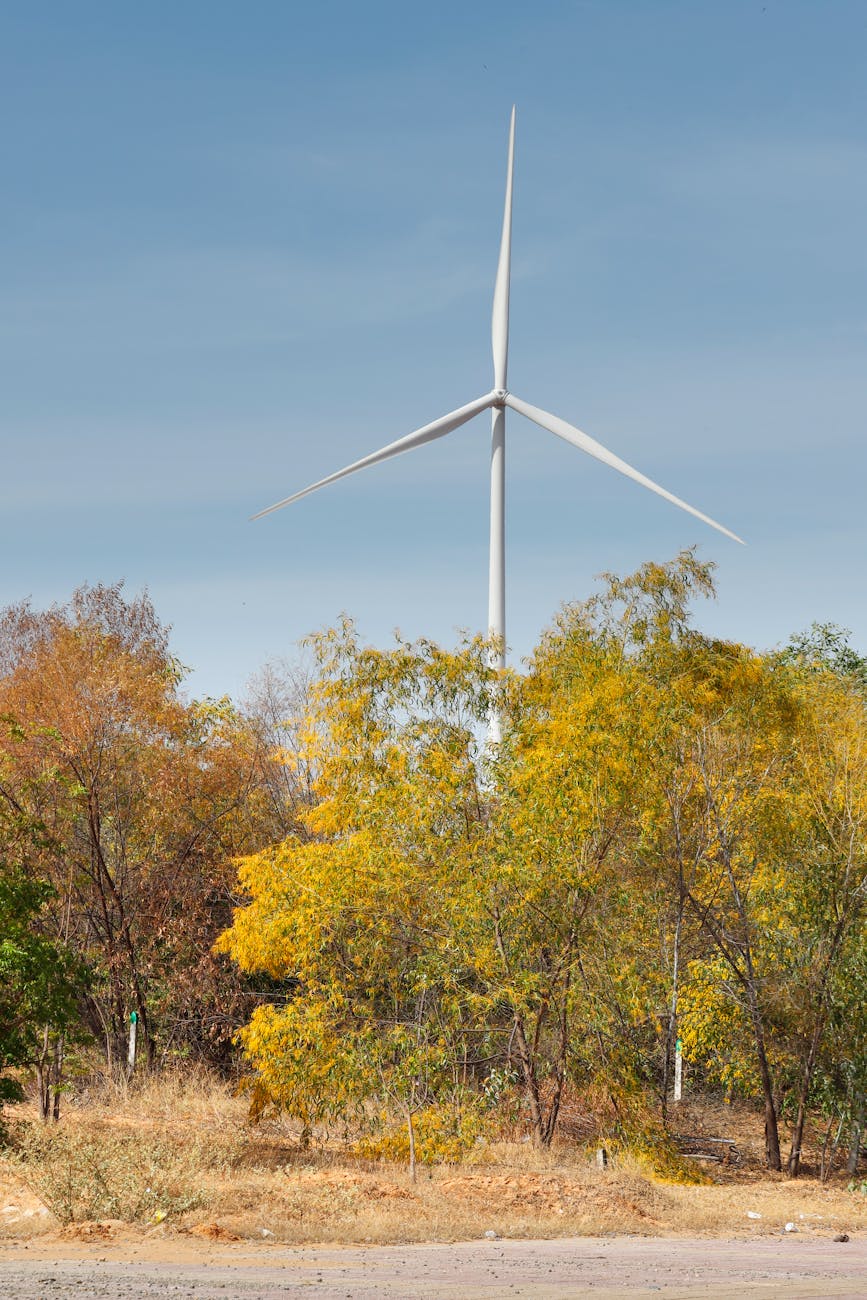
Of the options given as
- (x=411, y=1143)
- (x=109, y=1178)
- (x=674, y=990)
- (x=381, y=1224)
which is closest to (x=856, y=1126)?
(x=674, y=990)

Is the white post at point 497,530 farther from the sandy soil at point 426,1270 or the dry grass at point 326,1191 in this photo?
the sandy soil at point 426,1270

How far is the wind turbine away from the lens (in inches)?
1117

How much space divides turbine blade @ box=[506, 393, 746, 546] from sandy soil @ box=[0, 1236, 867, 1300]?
16732mm

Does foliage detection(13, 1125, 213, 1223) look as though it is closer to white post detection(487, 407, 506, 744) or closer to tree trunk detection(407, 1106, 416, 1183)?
tree trunk detection(407, 1106, 416, 1183)

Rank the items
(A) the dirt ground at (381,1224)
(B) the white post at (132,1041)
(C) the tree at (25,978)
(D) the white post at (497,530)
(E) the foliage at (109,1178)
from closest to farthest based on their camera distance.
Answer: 1. (A) the dirt ground at (381,1224)
2. (E) the foliage at (109,1178)
3. (C) the tree at (25,978)
4. (B) the white post at (132,1041)
5. (D) the white post at (497,530)

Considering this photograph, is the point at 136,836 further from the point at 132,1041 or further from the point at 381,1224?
the point at 381,1224

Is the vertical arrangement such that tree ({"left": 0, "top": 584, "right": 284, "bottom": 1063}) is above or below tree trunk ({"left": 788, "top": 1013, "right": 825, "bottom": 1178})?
above

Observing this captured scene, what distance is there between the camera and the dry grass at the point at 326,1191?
13.3 meters

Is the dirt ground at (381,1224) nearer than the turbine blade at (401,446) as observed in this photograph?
Yes

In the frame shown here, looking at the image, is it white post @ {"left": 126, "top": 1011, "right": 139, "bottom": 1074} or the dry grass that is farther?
white post @ {"left": 126, "top": 1011, "right": 139, "bottom": 1074}

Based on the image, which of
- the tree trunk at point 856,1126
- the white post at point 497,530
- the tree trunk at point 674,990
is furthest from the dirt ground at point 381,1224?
the white post at point 497,530

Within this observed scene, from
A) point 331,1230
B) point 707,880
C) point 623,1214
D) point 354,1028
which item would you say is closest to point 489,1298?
point 331,1230

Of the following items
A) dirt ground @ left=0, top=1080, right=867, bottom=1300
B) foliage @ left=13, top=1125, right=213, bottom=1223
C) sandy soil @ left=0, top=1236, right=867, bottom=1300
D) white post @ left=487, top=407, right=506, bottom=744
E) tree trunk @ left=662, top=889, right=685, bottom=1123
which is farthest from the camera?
white post @ left=487, top=407, right=506, bottom=744

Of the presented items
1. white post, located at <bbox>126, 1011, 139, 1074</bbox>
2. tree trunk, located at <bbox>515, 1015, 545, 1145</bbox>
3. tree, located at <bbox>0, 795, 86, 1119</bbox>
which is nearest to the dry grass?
tree trunk, located at <bbox>515, 1015, 545, 1145</bbox>
